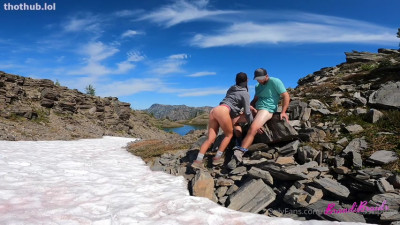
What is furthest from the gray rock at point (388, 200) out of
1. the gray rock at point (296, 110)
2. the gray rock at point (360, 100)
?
the gray rock at point (360, 100)

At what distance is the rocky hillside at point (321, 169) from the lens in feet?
16.8

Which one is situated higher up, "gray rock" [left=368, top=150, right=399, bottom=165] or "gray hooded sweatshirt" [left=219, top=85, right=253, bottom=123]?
"gray hooded sweatshirt" [left=219, top=85, right=253, bottom=123]

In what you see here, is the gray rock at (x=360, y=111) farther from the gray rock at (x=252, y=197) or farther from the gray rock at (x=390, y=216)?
the gray rock at (x=252, y=197)

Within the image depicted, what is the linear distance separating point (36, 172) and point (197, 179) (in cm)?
616

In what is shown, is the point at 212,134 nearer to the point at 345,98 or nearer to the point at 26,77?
the point at 345,98

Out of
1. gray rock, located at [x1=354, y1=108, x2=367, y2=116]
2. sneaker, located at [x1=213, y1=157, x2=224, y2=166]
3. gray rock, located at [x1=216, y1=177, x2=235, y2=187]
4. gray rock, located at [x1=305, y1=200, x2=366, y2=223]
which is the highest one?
gray rock, located at [x1=354, y1=108, x2=367, y2=116]

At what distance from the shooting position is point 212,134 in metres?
8.55

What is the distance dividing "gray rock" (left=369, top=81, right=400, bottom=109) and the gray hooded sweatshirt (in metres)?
5.28

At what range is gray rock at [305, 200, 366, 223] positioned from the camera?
15.5 feet

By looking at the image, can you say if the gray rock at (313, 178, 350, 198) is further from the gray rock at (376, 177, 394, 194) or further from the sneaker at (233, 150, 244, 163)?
the sneaker at (233, 150, 244, 163)

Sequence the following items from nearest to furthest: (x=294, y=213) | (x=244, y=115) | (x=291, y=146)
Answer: (x=294, y=213) < (x=291, y=146) < (x=244, y=115)

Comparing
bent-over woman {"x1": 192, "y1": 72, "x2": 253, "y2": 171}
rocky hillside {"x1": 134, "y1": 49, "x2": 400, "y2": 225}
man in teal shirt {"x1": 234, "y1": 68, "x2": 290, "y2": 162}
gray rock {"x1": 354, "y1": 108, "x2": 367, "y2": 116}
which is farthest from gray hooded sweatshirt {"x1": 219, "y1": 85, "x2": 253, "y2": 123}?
gray rock {"x1": 354, "y1": 108, "x2": 367, "y2": 116}

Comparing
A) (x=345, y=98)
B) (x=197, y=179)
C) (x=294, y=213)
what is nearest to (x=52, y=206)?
(x=197, y=179)

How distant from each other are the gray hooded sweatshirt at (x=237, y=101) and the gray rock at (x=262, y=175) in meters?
1.96
